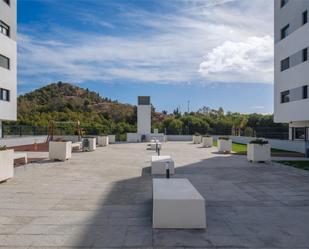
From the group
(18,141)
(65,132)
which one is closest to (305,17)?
(18,141)

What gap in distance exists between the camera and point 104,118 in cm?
6119

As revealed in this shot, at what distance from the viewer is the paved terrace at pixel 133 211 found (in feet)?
17.7

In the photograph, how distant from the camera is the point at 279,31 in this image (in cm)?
3050

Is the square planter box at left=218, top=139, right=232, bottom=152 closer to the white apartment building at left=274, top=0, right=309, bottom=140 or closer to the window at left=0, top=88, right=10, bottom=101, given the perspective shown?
the white apartment building at left=274, top=0, right=309, bottom=140

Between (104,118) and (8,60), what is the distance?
3243 centimetres

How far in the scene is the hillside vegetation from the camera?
44969mm

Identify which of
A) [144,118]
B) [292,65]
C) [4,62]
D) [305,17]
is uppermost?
[305,17]

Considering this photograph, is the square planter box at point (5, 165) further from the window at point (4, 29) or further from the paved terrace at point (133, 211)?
the window at point (4, 29)

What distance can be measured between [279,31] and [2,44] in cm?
2246

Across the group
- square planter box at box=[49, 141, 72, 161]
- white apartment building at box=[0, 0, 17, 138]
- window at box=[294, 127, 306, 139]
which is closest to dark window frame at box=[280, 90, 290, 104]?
window at box=[294, 127, 306, 139]

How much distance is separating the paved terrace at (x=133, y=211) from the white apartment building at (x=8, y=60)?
17.4 m

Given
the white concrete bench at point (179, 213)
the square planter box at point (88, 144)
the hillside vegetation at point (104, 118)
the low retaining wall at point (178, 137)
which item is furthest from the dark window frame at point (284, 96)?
the white concrete bench at point (179, 213)

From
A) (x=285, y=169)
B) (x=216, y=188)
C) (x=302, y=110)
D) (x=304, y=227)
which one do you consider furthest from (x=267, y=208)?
(x=302, y=110)

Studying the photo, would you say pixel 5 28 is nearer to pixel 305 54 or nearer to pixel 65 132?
pixel 65 132
